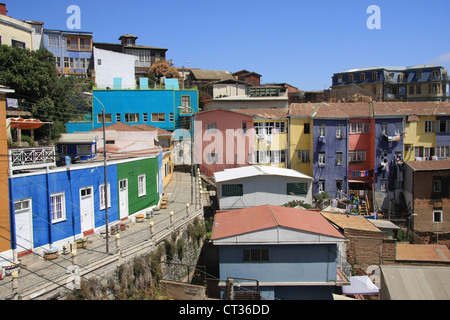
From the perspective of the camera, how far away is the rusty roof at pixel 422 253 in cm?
2099

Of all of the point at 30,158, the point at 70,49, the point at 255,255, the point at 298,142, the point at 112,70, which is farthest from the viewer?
the point at 70,49

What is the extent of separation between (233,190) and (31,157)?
13.4 meters

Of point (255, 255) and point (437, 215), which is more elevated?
point (255, 255)

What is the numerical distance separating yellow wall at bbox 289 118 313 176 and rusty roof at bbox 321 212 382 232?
24.9ft

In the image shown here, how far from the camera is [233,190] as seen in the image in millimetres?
25016

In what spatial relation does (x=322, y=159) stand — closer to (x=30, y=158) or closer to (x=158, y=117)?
(x=158, y=117)

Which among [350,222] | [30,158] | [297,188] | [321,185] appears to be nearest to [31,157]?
[30,158]

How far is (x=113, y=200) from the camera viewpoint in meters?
18.2

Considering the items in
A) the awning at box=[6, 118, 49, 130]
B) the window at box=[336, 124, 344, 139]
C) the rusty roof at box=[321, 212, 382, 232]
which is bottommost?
the rusty roof at box=[321, 212, 382, 232]

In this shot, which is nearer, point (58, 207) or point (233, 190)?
point (58, 207)

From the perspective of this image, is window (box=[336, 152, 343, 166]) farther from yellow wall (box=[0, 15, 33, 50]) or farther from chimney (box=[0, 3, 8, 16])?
chimney (box=[0, 3, 8, 16])

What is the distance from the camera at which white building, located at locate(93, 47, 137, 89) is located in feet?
120

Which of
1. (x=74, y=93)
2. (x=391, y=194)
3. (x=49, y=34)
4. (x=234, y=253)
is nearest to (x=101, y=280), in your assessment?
(x=234, y=253)

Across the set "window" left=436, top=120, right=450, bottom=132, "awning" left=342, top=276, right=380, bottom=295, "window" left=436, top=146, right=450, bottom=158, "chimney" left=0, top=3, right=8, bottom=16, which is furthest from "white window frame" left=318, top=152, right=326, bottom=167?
"chimney" left=0, top=3, right=8, bottom=16
